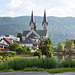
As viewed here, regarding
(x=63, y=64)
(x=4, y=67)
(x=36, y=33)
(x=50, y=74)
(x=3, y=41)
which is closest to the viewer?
(x=50, y=74)

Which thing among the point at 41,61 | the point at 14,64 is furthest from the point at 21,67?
the point at 41,61

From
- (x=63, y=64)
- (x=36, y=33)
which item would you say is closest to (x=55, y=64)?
(x=63, y=64)

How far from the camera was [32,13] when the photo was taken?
127938 mm

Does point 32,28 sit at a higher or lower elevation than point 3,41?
higher

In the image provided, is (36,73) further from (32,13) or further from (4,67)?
(32,13)

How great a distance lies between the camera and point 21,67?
534 inches

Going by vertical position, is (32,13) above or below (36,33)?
above

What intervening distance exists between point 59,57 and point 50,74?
183 inches

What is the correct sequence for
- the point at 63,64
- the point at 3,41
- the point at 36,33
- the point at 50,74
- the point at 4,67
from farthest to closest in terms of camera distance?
the point at 36,33 < the point at 3,41 < the point at 63,64 < the point at 4,67 < the point at 50,74

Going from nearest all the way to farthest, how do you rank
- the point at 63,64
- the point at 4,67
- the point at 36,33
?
the point at 4,67 → the point at 63,64 → the point at 36,33

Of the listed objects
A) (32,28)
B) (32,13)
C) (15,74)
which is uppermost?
(32,13)

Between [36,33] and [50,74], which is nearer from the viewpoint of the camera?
[50,74]

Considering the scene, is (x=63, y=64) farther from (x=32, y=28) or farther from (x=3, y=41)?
(x=32, y=28)

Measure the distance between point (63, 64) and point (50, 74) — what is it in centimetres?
402
